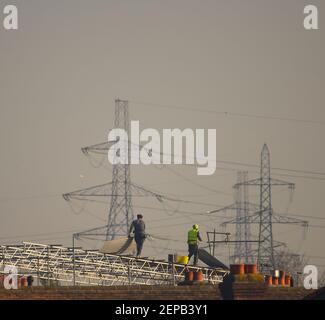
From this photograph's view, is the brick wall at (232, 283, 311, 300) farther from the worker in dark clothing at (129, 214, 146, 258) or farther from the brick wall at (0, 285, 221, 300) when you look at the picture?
the worker in dark clothing at (129, 214, 146, 258)

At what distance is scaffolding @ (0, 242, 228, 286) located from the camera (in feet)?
204

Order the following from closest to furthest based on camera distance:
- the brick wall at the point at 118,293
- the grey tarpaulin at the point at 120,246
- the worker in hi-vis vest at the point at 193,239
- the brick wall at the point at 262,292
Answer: the brick wall at the point at 118,293 < the brick wall at the point at 262,292 < the worker in hi-vis vest at the point at 193,239 < the grey tarpaulin at the point at 120,246

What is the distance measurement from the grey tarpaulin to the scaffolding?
361 mm

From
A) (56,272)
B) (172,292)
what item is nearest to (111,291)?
(172,292)

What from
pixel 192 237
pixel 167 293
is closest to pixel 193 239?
pixel 192 237

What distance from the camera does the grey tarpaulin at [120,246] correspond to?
63700mm

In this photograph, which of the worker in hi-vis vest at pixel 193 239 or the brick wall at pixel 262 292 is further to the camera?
the worker in hi-vis vest at pixel 193 239

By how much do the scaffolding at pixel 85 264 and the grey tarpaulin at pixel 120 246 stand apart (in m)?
0.36

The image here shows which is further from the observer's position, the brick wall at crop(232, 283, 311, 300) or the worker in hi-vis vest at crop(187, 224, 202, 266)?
the worker in hi-vis vest at crop(187, 224, 202, 266)

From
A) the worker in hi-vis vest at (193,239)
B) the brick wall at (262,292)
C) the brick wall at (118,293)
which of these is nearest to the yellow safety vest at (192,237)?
the worker in hi-vis vest at (193,239)

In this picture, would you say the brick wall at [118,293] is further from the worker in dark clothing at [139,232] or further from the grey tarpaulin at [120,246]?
the grey tarpaulin at [120,246]

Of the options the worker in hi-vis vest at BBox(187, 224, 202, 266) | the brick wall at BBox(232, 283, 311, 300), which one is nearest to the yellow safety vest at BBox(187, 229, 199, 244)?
the worker in hi-vis vest at BBox(187, 224, 202, 266)

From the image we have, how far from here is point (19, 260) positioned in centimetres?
→ 6494
